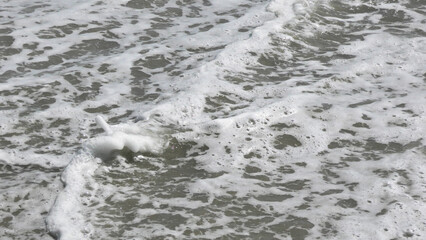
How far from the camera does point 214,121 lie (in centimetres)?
539

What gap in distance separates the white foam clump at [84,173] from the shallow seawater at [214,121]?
1 cm

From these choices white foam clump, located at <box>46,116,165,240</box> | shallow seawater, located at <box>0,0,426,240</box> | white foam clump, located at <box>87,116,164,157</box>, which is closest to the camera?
white foam clump, located at <box>46,116,165,240</box>

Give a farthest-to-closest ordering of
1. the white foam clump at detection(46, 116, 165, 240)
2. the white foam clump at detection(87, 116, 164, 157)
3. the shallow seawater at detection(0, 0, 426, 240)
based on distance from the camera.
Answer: the white foam clump at detection(87, 116, 164, 157)
the shallow seawater at detection(0, 0, 426, 240)
the white foam clump at detection(46, 116, 165, 240)

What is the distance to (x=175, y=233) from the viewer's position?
13.1 ft

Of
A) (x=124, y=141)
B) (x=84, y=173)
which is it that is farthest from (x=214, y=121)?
(x=84, y=173)

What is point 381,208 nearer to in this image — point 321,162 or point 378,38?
point 321,162

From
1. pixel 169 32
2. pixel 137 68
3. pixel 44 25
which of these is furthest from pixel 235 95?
pixel 44 25

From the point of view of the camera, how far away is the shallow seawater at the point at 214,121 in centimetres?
416

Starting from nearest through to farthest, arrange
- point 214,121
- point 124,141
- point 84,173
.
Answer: point 84,173
point 124,141
point 214,121

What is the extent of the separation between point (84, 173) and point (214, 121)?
4.23 feet

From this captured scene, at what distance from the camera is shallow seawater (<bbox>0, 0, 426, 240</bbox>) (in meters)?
4.16

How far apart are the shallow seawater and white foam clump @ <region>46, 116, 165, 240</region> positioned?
0.01 metres

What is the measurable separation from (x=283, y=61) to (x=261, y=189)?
8.45ft

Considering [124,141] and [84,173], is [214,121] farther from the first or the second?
[84,173]
